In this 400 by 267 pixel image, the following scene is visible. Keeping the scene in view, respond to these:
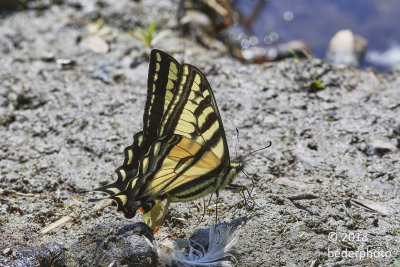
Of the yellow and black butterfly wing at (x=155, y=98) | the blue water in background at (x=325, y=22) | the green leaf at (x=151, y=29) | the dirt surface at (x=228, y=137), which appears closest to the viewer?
the yellow and black butterfly wing at (x=155, y=98)

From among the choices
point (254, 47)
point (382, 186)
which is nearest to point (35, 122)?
point (382, 186)

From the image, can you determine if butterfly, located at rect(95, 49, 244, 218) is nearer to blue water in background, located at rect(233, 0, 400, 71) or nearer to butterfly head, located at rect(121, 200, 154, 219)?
butterfly head, located at rect(121, 200, 154, 219)

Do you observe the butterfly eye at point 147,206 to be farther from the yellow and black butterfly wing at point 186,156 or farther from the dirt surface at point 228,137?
the dirt surface at point 228,137

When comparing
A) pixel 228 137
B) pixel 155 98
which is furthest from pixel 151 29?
pixel 155 98

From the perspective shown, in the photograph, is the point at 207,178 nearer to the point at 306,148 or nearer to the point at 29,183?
the point at 306,148

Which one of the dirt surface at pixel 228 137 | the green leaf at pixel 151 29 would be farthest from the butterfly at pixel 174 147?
the green leaf at pixel 151 29

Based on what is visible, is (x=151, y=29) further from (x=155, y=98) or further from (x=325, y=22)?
(x=325, y=22)

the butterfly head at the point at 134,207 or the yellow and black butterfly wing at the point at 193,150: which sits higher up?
the yellow and black butterfly wing at the point at 193,150
